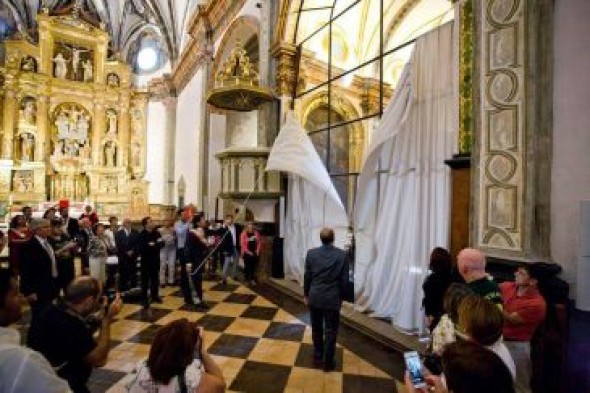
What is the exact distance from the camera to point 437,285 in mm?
2723

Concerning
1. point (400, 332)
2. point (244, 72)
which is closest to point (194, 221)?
point (244, 72)

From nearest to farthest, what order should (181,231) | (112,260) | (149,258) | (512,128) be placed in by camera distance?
(512,128), (149,258), (112,260), (181,231)

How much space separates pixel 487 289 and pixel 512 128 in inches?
59.5

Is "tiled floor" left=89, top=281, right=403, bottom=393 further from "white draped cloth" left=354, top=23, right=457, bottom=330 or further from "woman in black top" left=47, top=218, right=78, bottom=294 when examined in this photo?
"woman in black top" left=47, top=218, right=78, bottom=294

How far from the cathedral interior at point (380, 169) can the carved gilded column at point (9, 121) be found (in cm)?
311

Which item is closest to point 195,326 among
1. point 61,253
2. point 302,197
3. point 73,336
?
point 73,336

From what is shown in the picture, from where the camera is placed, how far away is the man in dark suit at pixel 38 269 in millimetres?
3796

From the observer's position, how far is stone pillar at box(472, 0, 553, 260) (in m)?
2.88

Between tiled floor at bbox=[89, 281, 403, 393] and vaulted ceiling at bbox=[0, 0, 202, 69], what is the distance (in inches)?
496

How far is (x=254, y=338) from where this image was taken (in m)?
4.24

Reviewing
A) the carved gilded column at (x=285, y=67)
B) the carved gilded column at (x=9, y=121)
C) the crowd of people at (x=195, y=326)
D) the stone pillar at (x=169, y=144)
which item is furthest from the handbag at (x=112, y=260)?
the carved gilded column at (x=9, y=121)

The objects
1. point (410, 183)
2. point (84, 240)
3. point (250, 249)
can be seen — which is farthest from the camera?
point (250, 249)

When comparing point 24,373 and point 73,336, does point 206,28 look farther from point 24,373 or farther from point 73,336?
point 24,373

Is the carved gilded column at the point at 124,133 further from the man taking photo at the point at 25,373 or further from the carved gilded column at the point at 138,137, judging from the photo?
the man taking photo at the point at 25,373
